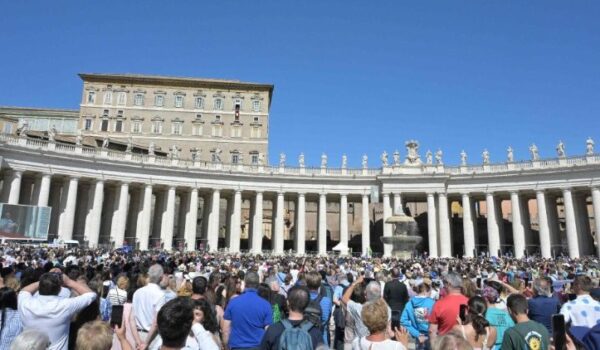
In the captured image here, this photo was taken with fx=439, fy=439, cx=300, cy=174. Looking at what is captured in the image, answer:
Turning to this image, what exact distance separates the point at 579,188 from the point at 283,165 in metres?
36.2

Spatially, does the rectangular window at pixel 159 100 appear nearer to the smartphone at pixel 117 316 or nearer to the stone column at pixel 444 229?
the stone column at pixel 444 229

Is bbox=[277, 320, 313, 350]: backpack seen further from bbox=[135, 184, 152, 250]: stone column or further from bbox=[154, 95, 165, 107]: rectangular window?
bbox=[154, 95, 165, 107]: rectangular window

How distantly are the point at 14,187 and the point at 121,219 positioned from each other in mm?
11422

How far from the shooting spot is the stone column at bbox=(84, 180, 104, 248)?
49969 mm

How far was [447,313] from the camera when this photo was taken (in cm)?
694

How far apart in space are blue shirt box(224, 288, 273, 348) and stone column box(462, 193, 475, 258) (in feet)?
174

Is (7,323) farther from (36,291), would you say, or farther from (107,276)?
(107,276)

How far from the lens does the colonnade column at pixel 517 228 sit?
5316cm

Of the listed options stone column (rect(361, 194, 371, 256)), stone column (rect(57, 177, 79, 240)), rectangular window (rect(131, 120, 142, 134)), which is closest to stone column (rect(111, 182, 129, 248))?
stone column (rect(57, 177, 79, 240))

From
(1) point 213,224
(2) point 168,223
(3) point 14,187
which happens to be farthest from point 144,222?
(3) point 14,187

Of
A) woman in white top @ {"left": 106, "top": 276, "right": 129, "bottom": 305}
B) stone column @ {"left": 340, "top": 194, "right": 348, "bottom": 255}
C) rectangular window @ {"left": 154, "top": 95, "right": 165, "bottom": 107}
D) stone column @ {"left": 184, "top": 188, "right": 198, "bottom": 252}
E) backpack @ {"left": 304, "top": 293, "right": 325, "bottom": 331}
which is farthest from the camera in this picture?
rectangular window @ {"left": 154, "top": 95, "right": 165, "bottom": 107}

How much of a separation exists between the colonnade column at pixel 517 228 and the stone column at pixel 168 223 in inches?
1664

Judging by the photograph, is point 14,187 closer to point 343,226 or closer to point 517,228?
point 343,226

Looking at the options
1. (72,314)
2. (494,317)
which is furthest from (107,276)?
(494,317)
